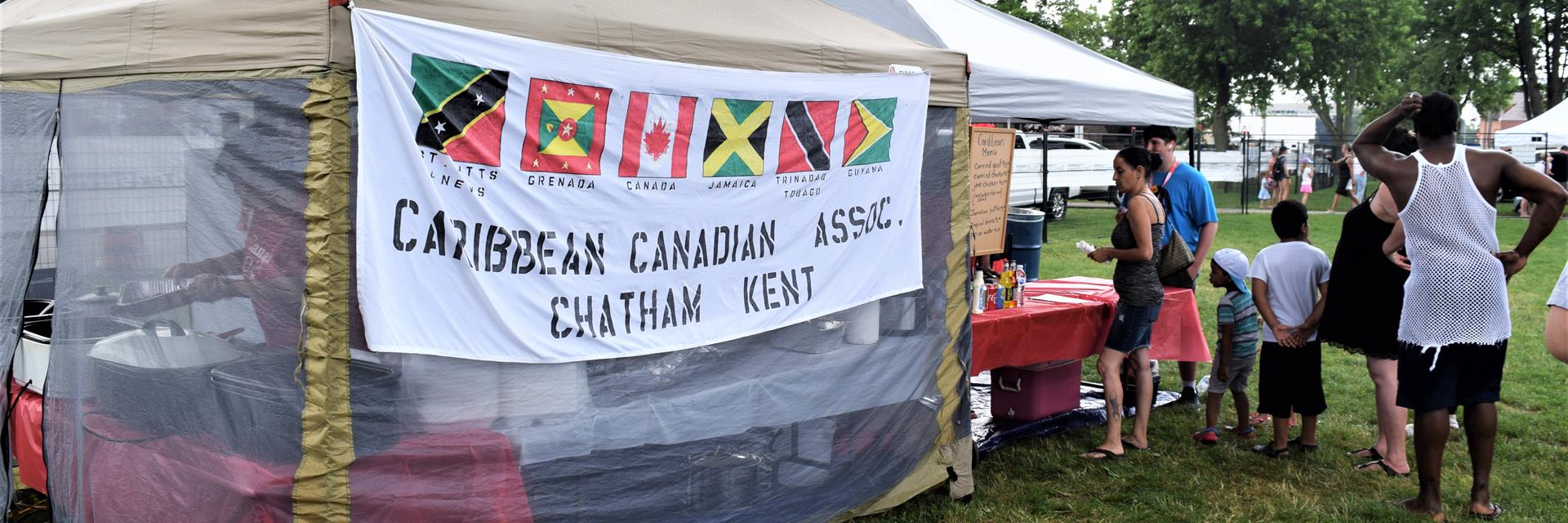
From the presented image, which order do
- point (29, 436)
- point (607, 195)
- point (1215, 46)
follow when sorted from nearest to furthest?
1. point (607, 195)
2. point (29, 436)
3. point (1215, 46)

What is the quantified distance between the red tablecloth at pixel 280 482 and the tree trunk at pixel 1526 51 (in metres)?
37.3

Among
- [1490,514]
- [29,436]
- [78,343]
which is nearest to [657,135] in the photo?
[78,343]

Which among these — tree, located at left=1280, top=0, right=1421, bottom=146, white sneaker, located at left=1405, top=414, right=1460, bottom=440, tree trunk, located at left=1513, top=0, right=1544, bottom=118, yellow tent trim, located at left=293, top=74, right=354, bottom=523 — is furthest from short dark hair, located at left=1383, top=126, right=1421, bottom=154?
tree trunk, located at left=1513, top=0, right=1544, bottom=118

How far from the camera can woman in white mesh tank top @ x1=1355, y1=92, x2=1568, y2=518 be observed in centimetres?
441

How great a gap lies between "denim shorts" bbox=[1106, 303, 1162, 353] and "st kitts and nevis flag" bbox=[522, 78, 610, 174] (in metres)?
3.04

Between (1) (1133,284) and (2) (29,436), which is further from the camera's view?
(1) (1133,284)

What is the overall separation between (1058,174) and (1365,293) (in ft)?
48.3

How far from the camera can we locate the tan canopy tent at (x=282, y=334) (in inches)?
118

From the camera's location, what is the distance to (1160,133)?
702cm

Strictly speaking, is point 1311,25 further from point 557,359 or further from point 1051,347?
point 557,359

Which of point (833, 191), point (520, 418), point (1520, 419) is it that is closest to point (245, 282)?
point (520, 418)

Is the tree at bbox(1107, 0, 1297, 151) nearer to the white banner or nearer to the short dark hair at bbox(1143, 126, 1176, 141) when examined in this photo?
the short dark hair at bbox(1143, 126, 1176, 141)

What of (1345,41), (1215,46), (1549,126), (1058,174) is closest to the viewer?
(1549,126)

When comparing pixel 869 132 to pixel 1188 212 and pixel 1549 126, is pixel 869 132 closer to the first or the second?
pixel 1188 212
